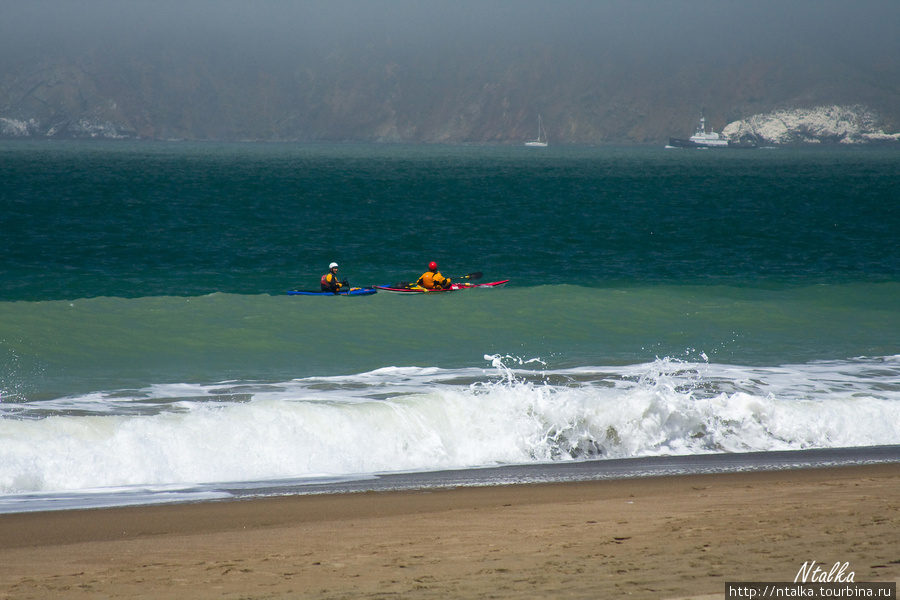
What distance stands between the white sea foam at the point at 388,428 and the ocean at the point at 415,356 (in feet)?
0.10

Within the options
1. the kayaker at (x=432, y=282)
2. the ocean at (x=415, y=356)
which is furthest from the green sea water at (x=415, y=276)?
the kayaker at (x=432, y=282)

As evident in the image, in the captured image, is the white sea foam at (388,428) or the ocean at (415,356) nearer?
the white sea foam at (388,428)

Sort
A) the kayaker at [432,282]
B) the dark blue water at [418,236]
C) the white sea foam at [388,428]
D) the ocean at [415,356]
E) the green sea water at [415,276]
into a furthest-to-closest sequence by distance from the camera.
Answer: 1. the dark blue water at [418,236]
2. the kayaker at [432,282]
3. the green sea water at [415,276]
4. the ocean at [415,356]
5. the white sea foam at [388,428]

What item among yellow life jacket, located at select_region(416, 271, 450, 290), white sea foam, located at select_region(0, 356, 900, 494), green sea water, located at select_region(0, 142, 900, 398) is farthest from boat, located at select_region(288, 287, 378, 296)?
white sea foam, located at select_region(0, 356, 900, 494)

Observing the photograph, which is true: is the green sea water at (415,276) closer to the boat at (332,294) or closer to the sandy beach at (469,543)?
the boat at (332,294)

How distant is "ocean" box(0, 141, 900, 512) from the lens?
1054cm

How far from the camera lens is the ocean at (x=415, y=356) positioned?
10539 mm

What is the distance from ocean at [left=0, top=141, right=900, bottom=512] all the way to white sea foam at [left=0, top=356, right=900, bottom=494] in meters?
0.03

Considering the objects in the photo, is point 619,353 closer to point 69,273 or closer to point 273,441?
point 273,441

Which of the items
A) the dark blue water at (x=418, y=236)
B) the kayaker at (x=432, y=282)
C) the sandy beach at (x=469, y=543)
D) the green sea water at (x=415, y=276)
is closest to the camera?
the sandy beach at (x=469, y=543)

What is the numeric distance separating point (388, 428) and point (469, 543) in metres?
4.69

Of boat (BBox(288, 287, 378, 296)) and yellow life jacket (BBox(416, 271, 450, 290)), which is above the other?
yellow life jacket (BBox(416, 271, 450, 290))

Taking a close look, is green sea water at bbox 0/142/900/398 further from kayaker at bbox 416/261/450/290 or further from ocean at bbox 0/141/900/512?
kayaker at bbox 416/261/450/290

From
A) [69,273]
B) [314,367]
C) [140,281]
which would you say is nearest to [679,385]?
[314,367]
